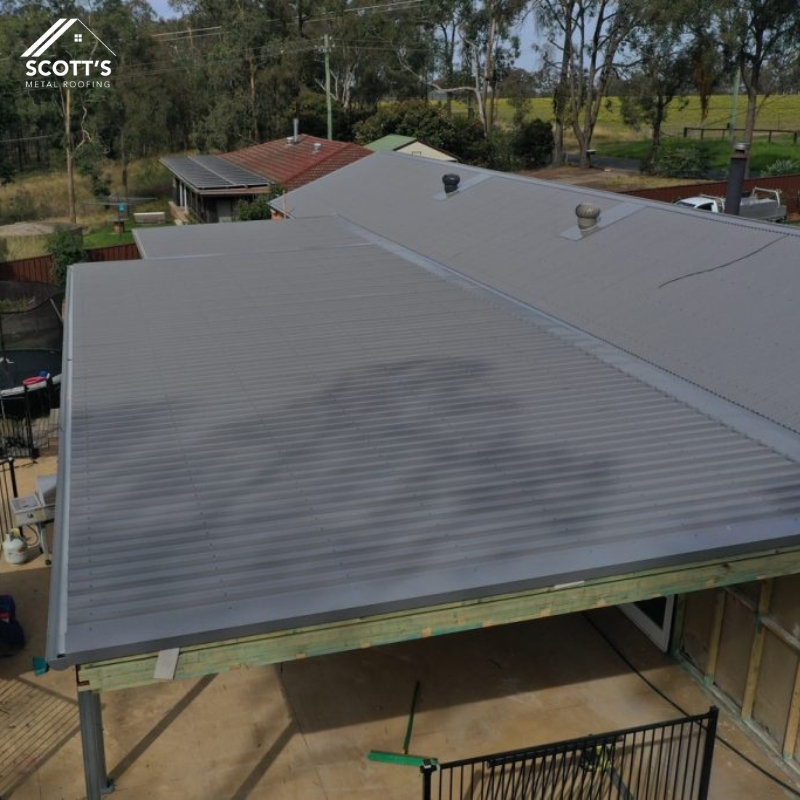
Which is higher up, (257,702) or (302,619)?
(302,619)

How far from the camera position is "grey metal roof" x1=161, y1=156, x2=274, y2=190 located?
32969 mm

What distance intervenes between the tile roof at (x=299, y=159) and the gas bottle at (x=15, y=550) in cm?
2095

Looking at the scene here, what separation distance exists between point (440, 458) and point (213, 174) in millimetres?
Answer: 31736

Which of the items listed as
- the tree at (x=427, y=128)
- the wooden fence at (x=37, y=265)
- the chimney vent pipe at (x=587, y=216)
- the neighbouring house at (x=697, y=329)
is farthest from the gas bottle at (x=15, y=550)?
the tree at (x=427, y=128)

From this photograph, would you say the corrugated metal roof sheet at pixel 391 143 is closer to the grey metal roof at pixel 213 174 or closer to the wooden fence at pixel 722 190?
the grey metal roof at pixel 213 174

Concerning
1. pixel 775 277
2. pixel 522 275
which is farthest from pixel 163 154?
pixel 775 277

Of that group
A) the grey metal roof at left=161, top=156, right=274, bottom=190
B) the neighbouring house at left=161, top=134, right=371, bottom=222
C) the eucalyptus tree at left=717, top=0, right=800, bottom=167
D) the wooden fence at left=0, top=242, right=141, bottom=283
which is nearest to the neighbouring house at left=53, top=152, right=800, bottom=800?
the wooden fence at left=0, top=242, right=141, bottom=283

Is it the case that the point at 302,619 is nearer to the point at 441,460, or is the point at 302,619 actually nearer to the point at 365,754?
the point at 441,460

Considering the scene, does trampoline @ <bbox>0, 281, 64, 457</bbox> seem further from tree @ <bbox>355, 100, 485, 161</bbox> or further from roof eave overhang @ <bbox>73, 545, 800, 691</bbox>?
tree @ <bbox>355, 100, 485, 161</bbox>

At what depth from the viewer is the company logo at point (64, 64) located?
44.8 m

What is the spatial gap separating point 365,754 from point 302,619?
334 cm

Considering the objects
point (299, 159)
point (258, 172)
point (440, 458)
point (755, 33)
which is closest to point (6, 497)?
point (440, 458)

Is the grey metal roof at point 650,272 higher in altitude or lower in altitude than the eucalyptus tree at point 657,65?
lower

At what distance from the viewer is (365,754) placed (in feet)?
26.0
